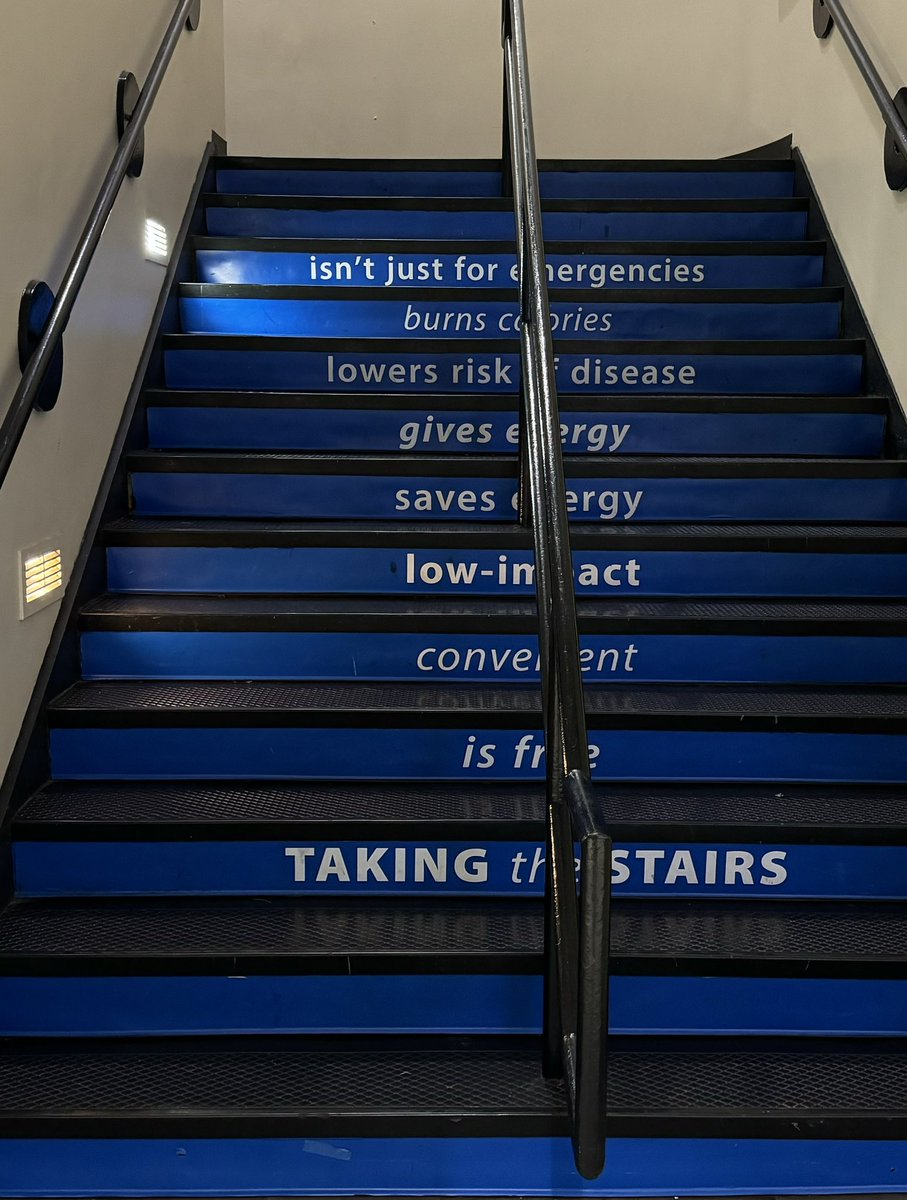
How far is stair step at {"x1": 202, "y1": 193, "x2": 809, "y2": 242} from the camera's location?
149 inches

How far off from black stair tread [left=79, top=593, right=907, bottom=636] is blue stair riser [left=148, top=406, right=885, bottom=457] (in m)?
0.65

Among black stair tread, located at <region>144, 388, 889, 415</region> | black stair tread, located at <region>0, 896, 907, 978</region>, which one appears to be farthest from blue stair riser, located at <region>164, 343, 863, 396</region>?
black stair tread, located at <region>0, 896, 907, 978</region>

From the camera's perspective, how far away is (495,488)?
2859 mm

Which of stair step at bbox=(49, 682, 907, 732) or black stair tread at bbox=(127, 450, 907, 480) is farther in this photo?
black stair tread at bbox=(127, 450, 907, 480)

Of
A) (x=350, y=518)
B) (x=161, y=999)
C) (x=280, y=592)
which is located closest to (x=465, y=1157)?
(x=161, y=999)

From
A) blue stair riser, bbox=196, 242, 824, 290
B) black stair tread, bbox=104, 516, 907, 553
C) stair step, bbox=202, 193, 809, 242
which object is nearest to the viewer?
black stair tread, bbox=104, 516, 907, 553

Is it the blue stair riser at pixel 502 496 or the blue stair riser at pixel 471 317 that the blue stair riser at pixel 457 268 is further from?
the blue stair riser at pixel 502 496

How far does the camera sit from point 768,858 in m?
2.13

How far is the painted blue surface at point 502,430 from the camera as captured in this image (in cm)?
304

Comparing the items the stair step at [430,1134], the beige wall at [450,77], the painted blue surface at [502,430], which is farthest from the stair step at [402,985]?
the beige wall at [450,77]

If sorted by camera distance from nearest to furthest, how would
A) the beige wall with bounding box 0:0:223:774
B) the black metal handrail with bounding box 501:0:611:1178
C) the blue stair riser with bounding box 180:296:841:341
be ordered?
1. the black metal handrail with bounding box 501:0:611:1178
2. the beige wall with bounding box 0:0:223:774
3. the blue stair riser with bounding box 180:296:841:341

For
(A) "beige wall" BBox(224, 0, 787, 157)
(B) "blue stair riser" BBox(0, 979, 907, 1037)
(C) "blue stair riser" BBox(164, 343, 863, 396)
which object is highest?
(A) "beige wall" BBox(224, 0, 787, 157)

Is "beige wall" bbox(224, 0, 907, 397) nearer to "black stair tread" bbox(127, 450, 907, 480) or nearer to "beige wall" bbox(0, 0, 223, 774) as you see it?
"beige wall" bbox(0, 0, 223, 774)

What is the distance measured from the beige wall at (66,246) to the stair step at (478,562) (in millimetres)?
248
